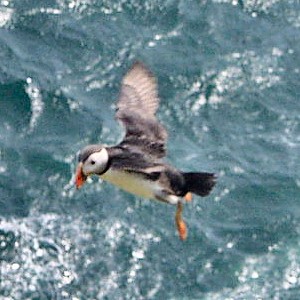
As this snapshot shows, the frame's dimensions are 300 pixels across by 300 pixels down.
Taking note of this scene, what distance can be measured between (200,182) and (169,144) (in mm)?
6875

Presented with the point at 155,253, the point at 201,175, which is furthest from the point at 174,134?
the point at 201,175

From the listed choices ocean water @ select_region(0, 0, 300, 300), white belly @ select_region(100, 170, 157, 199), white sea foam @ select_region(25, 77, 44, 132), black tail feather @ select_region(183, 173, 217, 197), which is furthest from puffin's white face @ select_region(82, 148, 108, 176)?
white sea foam @ select_region(25, 77, 44, 132)

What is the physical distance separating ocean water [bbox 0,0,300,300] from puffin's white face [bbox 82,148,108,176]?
4.87 m

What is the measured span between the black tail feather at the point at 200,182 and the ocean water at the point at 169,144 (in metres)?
4.50

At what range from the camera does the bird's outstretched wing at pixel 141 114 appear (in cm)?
1458

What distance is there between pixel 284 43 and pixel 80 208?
689 cm

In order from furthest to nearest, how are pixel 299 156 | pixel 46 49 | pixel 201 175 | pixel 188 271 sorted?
pixel 46 49
pixel 299 156
pixel 188 271
pixel 201 175

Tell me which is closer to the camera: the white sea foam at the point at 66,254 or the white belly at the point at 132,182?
the white belly at the point at 132,182

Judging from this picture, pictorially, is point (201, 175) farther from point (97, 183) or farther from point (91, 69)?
point (91, 69)

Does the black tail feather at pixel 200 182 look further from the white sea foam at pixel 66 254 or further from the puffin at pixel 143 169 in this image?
the white sea foam at pixel 66 254

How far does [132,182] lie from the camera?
13508 millimetres

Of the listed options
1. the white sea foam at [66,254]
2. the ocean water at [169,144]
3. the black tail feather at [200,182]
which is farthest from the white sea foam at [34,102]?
the black tail feather at [200,182]

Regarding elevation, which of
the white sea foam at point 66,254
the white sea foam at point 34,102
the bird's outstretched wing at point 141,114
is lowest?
the white sea foam at point 66,254

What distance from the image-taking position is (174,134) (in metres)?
20.6
